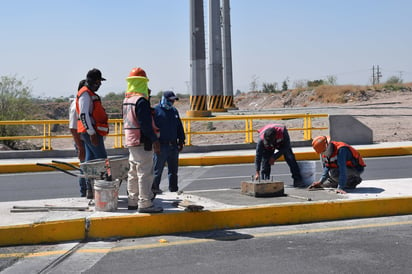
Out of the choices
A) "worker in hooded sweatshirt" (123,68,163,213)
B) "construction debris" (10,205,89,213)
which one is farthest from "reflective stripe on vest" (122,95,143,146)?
"construction debris" (10,205,89,213)

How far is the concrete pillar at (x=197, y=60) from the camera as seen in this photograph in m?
27.7

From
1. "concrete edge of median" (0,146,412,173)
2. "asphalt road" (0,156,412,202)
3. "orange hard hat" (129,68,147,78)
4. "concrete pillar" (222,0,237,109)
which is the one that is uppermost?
"concrete pillar" (222,0,237,109)

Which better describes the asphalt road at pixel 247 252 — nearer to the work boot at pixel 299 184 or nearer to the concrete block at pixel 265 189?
the concrete block at pixel 265 189

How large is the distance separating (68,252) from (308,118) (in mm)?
15115

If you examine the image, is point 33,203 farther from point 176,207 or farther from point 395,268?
point 395,268

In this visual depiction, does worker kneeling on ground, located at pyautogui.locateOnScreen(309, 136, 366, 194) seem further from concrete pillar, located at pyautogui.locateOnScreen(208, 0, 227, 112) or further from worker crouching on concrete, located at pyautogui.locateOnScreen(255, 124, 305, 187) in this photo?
concrete pillar, located at pyautogui.locateOnScreen(208, 0, 227, 112)

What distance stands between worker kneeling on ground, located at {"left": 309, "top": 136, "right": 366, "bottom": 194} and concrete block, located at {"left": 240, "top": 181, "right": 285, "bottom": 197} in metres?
0.84

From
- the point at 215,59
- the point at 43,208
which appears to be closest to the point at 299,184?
the point at 43,208

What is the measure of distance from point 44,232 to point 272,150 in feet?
15.7

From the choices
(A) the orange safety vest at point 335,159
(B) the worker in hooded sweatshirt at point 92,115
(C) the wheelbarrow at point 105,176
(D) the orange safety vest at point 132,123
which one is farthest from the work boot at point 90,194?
(A) the orange safety vest at point 335,159

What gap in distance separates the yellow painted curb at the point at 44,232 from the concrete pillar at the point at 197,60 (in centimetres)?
2145

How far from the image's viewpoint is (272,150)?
1066 centimetres

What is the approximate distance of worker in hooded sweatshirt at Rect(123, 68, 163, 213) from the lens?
24.5 ft

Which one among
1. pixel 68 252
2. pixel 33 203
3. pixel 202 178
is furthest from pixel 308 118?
pixel 68 252
